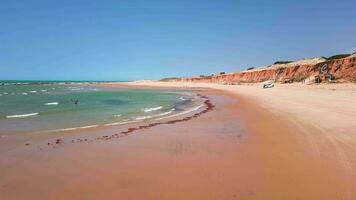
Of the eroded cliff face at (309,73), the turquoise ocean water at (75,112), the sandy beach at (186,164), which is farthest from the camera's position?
the eroded cliff face at (309,73)

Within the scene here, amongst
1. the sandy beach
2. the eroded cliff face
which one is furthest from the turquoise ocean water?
the eroded cliff face

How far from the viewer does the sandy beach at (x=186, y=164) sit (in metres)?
6.18

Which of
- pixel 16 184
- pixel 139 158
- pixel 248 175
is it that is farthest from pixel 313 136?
pixel 16 184

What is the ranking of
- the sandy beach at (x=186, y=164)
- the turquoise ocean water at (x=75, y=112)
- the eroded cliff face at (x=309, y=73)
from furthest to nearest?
the eroded cliff face at (x=309, y=73) < the turquoise ocean water at (x=75, y=112) < the sandy beach at (x=186, y=164)

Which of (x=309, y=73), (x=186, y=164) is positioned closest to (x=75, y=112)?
(x=186, y=164)

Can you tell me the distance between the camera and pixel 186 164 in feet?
26.6

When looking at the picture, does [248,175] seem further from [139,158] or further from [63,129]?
[63,129]

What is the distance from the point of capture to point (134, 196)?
594 cm

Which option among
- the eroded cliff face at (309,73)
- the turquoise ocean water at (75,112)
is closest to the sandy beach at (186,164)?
the turquoise ocean water at (75,112)

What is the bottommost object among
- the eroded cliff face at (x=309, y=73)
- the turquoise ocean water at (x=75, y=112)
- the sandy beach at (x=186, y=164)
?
the turquoise ocean water at (x=75, y=112)

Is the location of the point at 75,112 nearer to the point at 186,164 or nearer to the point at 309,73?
the point at 186,164

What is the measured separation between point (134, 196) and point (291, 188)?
2829mm

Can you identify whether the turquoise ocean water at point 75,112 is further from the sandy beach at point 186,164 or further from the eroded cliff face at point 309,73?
the eroded cliff face at point 309,73

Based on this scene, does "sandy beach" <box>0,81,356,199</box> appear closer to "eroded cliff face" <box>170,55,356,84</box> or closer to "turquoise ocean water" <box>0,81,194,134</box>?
"turquoise ocean water" <box>0,81,194,134</box>
